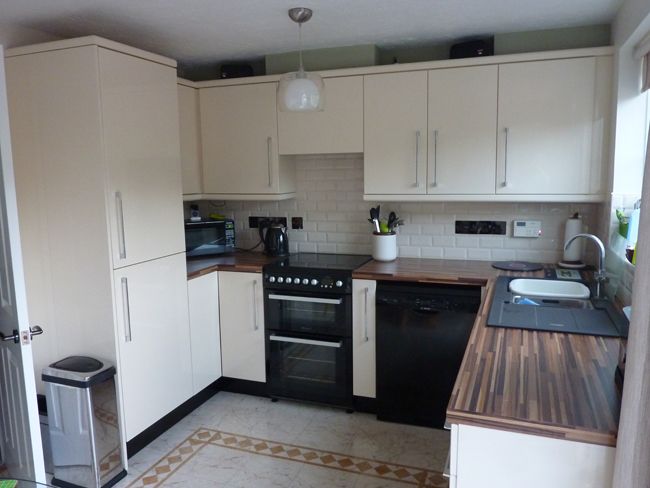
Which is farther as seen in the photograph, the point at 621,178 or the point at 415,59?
→ the point at 415,59

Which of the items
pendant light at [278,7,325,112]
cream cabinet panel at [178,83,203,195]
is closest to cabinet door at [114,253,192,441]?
cream cabinet panel at [178,83,203,195]

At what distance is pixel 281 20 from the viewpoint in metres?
2.75

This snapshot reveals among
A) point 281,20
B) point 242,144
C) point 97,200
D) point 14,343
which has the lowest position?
point 14,343

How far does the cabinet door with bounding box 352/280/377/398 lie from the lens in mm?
3111

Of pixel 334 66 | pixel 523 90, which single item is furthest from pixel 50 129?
pixel 523 90

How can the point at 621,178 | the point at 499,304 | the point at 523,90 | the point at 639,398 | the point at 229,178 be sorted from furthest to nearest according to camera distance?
the point at 229,178, the point at 523,90, the point at 621,178, the point at 499,304, the point at 639,398

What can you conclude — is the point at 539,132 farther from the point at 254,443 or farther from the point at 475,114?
the point at 254,443

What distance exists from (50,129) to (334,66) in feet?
5.58

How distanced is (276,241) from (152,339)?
114 centimetres

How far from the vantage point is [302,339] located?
10.8ft

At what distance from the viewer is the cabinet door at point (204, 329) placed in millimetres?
3238

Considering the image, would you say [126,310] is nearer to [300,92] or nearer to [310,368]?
[310,368]

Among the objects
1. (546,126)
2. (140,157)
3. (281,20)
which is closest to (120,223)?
(140,157)

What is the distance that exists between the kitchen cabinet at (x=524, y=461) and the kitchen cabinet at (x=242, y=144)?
7.86 ft
